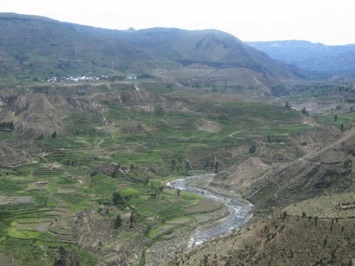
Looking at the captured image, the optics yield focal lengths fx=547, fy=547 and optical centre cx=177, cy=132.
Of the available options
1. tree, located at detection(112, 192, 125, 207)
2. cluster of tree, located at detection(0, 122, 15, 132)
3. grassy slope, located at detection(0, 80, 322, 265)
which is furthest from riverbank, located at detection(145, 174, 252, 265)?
cluster of tree, located at detection(0, 122, 15, 132)

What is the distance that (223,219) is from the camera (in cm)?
10812

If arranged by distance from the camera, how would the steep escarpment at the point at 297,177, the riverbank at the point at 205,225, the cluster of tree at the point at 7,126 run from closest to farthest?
the riverbank at the point at 205,225, the steep escarpment at the point at 297,177, the cluster of tree at the point at 7,126

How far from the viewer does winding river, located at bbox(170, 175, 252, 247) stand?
98.6 meters

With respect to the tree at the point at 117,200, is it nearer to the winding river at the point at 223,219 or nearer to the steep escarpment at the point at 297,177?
the winding river at the point at 223,219

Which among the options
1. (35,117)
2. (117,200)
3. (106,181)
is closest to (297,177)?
(117,200)

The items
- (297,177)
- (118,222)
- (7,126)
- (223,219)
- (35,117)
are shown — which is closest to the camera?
(118,222)

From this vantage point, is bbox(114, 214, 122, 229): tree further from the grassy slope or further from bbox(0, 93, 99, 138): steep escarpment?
bbox(0, 93, 99, 138): steep escarpment

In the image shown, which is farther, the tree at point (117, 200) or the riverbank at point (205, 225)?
the tree at point (117, 200)

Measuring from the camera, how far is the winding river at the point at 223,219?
9856 centimetres

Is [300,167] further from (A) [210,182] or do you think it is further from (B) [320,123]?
(B) [320,123]

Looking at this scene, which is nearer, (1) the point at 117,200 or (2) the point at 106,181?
(1) the point at 117,200

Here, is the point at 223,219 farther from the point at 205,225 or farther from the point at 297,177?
the point at 297,177

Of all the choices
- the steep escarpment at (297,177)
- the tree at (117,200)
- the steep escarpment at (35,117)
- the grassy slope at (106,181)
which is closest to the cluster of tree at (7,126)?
the steep escarpment at (35,117)

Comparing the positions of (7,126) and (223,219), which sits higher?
(7,126)
